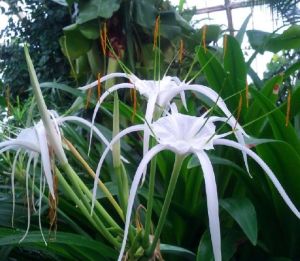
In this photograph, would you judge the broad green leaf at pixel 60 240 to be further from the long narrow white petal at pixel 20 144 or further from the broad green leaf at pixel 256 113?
the broad green leaf at pixel 256 113

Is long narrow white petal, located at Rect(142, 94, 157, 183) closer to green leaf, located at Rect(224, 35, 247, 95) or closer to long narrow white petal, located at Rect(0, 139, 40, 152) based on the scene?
long narrow white petal, located at Rect(0, 139, 40, 152)

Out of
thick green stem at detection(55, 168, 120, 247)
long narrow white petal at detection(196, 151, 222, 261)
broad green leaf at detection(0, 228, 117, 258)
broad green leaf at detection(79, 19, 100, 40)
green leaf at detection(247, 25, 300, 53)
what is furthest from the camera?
broad green leaf at detection(79, 19, 100, 40)

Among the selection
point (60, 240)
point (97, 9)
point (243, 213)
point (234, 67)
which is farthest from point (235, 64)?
point (97, 9)

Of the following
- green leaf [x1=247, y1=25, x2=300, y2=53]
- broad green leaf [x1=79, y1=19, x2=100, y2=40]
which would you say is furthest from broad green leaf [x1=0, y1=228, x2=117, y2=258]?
broad green leaf [x1=79, y1=19, x2=100, y2=40]

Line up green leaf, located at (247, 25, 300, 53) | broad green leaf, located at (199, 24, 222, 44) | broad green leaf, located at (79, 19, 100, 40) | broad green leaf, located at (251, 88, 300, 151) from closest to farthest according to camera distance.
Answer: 1. broad green leaf, located at (251, 88, 300, 151)
2. green leaf, located at (247, 25, 300, 53)
3. broad green leaf, located at (79, 19, 100, 40)
4. broad green leaf, located at (199, 24, 222, 44)

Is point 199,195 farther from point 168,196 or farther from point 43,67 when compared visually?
point 43,67

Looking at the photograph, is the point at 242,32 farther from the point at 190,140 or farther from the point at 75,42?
the point at 190,140
